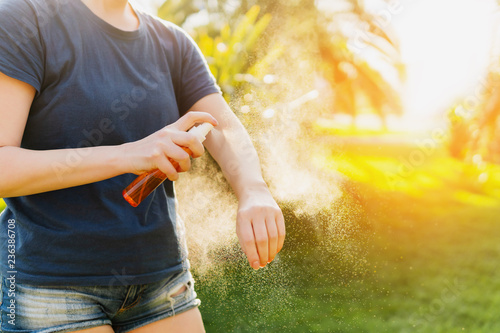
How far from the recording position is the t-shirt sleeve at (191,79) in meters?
1.49

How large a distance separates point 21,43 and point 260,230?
0.77 m

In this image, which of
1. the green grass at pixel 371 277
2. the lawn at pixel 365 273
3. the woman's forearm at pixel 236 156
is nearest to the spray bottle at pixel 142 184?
the woman's forearm at pixel 236 156

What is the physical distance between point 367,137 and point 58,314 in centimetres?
763

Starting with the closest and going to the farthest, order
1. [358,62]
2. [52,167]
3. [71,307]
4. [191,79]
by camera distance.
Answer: [52,167] → [71,307] → [191,79] → [358,62]

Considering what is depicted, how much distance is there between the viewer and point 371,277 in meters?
4.09

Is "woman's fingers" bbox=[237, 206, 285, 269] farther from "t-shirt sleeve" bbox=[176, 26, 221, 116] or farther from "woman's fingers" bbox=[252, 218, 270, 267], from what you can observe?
"t-shirt sleeve" bbox=[176, 26, 221, 116]

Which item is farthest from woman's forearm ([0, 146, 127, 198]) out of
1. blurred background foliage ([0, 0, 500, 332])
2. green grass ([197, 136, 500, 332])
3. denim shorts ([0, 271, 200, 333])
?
green grass ([197, 136, 500, 332])

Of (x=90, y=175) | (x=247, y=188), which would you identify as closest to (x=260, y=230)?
(x=247, y=188)

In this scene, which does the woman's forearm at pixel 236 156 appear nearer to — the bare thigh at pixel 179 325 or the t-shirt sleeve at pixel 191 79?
the t-shirt sleeve at pixel 191 79

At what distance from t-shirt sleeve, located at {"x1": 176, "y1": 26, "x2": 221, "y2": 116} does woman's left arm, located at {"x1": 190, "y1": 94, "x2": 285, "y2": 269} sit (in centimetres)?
3

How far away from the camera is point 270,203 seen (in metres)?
1.23


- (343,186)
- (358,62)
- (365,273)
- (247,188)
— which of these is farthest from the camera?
(358,62)

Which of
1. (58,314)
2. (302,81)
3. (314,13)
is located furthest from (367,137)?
(58,314)

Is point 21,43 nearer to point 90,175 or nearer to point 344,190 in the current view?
point 90,175
